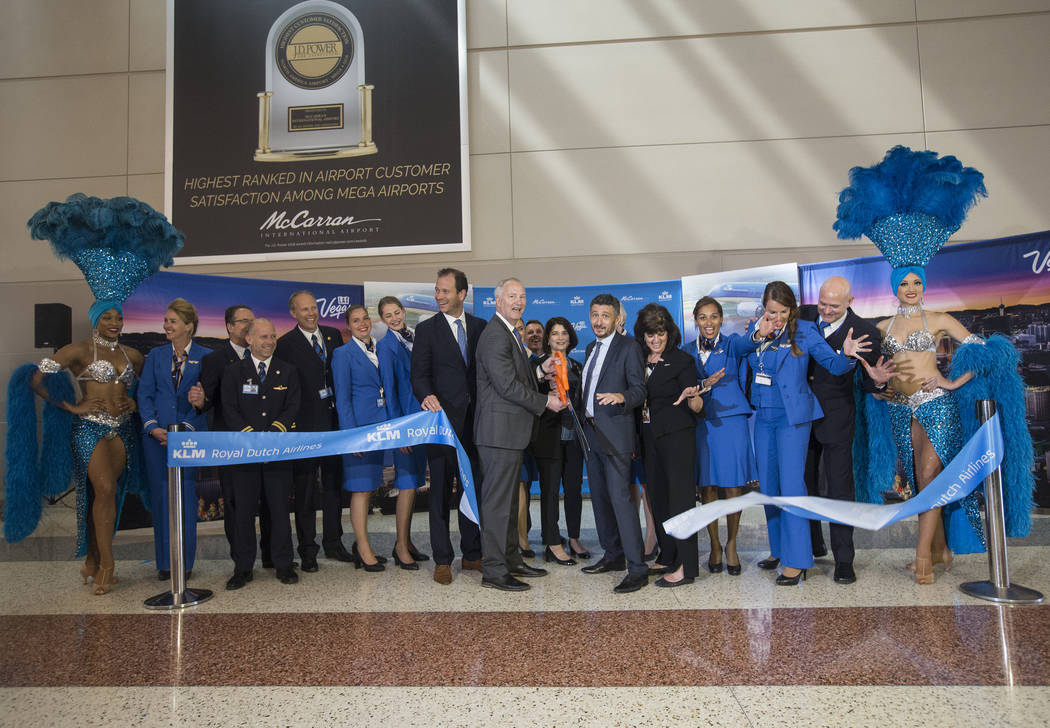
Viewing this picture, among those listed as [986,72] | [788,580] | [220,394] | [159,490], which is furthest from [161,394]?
[986,72]

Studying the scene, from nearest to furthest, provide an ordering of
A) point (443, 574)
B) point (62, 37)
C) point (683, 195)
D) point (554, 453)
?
point (443, 574)
point (554, 453)
point (683, 195)
point (62, 37)

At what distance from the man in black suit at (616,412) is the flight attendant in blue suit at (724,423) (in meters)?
0.50

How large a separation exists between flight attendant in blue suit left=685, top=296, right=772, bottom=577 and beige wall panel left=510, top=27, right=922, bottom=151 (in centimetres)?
415

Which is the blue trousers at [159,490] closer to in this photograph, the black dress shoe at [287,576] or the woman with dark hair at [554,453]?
the black dress shoe at [287,576]

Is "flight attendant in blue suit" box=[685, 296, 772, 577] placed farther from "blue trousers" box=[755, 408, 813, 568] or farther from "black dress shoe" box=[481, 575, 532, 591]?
"black dress shoe" box=[481, 575, 532, 591]

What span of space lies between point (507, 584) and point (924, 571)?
2240 mm

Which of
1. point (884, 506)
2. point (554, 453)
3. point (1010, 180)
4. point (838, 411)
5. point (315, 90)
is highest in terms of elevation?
point (315, 90)

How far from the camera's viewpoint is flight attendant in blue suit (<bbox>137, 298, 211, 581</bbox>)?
4.14 m

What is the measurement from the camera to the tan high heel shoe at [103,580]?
3891 mm

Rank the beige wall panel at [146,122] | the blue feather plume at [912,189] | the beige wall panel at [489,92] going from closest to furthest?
the blue feather plume at [912,189], the beige wall panel at [489,92], the beige wall panel at [146,122]

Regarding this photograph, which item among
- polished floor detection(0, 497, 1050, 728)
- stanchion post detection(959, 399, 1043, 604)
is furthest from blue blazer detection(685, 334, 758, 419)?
stanchion post detection(959, 399, 1043, 604)

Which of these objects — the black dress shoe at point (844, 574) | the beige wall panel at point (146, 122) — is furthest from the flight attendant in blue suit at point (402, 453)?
the beige wall panel at point (146, 122)

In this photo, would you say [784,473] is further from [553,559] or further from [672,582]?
[553,559]

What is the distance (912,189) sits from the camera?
390cm
